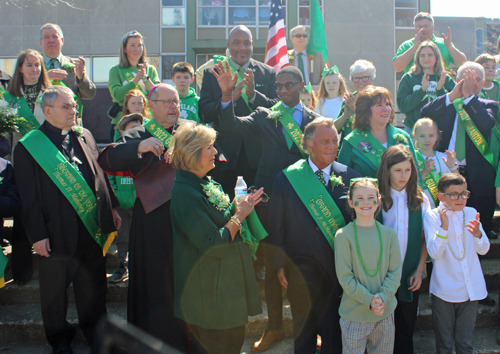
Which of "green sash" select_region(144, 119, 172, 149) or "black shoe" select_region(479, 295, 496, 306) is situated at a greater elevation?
"green sash" select_region(144, 119, 172, 149)

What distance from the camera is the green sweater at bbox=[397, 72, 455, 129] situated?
5.23 metres

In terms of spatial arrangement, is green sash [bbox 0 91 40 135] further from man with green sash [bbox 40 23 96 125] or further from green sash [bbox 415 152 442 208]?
green sash [bbox 415 152 442 208]

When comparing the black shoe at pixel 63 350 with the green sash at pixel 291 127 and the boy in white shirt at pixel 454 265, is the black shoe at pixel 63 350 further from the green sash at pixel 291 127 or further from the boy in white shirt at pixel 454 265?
the boy in white shirt at pixel 454 265

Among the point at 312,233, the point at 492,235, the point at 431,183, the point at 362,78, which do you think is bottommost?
the point at 492,235

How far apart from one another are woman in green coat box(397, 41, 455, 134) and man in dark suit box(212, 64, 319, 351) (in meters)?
1.83

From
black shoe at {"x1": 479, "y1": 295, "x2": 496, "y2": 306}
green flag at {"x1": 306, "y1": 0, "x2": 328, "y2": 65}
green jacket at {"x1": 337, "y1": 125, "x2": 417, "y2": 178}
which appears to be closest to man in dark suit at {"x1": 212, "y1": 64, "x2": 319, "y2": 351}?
green jacket at {"x1": 337, "y1": 125, "x2": 417, "y2": 178}

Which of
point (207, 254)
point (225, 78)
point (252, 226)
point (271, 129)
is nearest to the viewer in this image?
point (207, 254)

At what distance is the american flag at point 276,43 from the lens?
20.9ft

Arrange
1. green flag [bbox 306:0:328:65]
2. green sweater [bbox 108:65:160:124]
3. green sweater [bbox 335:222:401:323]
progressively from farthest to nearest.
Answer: green flag [bbox 306:0:328:65] < green sweater [bbox 108:65:160:124] < green sweater [bbox 335:222:401:323]

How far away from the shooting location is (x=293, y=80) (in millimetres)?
3904

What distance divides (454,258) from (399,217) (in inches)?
21.7

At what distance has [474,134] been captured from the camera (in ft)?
15.1

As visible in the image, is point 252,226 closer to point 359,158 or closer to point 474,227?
point 359,158

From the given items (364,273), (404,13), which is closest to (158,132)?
(364,273)
